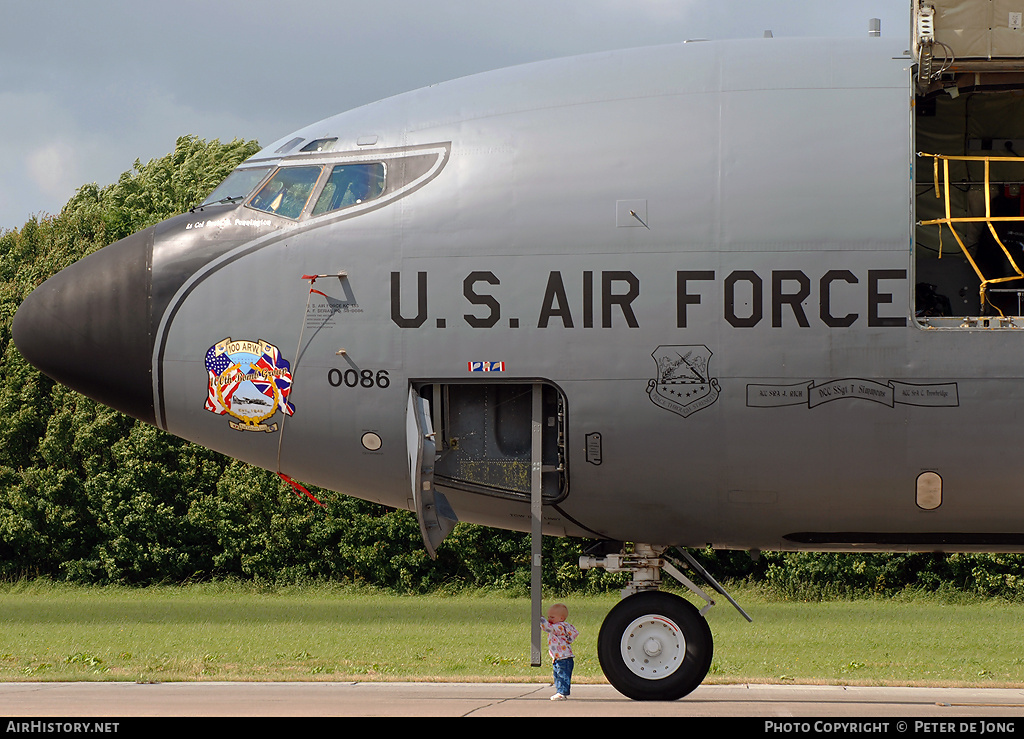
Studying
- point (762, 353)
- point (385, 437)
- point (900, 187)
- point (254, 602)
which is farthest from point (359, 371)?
point (254, 602)

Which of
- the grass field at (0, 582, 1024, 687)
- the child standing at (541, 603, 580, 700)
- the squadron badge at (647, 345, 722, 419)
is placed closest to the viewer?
the squadron badge at (647, 345, 722, 419)

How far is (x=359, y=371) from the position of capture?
9.53m

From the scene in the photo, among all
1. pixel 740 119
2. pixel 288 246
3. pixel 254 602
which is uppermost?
pixel 740 119

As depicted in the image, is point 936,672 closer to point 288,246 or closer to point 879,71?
point 879,71

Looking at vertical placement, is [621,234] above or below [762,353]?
above

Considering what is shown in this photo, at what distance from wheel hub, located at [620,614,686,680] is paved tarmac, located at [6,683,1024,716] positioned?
0.30 meters

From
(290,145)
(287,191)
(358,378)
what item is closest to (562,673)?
(358,378)

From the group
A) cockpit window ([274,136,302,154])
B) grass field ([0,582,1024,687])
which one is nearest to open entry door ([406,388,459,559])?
cockpit window ([274,136,302,154])

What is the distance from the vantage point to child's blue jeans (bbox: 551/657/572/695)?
1044cm

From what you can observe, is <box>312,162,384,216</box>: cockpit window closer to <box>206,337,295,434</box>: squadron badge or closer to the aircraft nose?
<box>206,337,295,434</box>: squadron badge

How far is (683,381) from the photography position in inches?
358

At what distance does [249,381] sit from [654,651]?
165 inches

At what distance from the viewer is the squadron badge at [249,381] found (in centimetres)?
970
